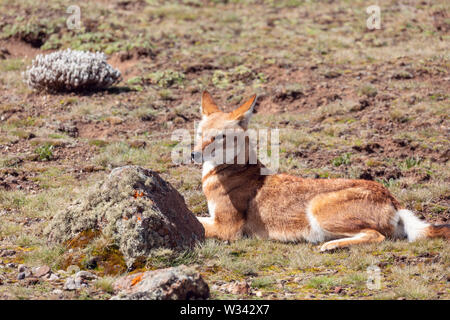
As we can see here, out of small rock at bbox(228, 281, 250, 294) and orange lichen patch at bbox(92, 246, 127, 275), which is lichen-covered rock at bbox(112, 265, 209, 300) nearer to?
small rock at bbox(228, 281, 250, 294)

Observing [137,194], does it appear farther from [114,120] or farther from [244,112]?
[114,120]

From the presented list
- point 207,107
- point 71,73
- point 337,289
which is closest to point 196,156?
point 207,107

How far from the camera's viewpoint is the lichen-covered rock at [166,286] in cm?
405

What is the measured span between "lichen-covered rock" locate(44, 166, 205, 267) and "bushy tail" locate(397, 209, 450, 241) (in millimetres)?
2610

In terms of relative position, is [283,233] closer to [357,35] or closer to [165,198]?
[165,198]

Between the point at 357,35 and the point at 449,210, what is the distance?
40.4 ft

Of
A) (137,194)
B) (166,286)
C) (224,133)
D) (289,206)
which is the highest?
(224,133)

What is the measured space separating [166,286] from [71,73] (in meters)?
10.0

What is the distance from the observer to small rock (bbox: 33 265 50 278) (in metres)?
5.01

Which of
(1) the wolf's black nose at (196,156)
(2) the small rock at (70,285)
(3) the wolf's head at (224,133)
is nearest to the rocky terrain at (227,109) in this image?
(2) the small rock at (70,285)

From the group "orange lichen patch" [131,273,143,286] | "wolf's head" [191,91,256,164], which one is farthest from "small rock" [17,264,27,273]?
"wolf's head" [191,91,256,164]

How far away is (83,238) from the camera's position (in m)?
5.55
